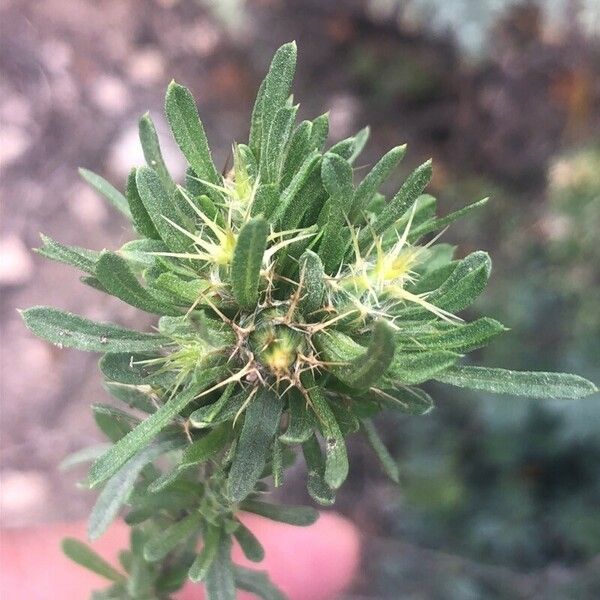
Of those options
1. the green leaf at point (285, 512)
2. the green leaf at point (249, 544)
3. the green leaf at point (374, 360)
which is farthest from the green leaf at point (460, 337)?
the green leaf at point (249, 544)

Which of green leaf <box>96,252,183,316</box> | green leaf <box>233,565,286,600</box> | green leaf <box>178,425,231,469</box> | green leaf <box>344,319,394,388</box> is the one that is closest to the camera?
green leaf <box>344,319,394,388</box>

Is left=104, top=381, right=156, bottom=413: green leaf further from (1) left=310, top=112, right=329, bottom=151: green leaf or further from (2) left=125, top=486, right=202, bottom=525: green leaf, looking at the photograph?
(1) left=310, top=112, right=329, bottom=151: green leaf

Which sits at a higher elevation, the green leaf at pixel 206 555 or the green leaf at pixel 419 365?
the green leaf at pixel 419 365

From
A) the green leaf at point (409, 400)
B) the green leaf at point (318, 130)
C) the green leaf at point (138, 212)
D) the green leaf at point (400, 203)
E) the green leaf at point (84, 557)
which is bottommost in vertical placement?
the green leaf at point (84, 557)

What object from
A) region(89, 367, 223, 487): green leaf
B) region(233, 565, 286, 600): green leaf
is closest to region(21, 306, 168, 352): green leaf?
region(89, 367, 223, 487): green leaf

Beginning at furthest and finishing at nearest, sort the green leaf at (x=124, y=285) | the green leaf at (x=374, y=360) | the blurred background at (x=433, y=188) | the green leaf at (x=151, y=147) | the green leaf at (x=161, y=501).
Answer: the blurred background at (x=433, y=188)
the green leaf at (x=161, y=501)
the green leaf at (x=151, y=147)
the green leaf at (x=124, y=285)
the green leaf at (x=374, y=360)

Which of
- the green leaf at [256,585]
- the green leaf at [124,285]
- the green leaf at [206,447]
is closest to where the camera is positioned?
the green leaf at [124,285]

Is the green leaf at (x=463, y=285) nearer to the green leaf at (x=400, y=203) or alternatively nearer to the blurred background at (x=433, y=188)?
the green leaf at (x=400, y=203)

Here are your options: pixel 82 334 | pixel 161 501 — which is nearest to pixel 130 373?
pixel 82 334
